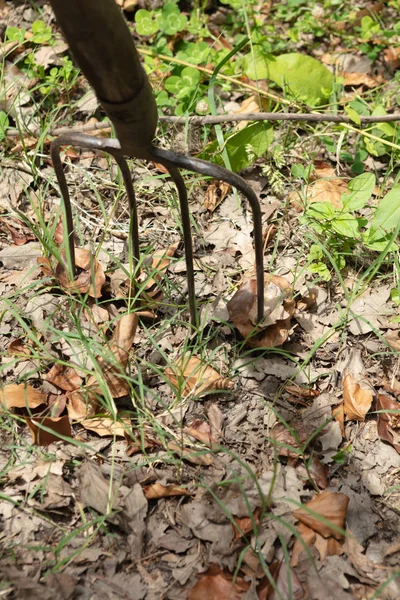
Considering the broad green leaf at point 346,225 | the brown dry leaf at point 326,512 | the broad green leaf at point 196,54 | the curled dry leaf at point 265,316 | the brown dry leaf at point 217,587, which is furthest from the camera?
the broad green leaf at point 196,54

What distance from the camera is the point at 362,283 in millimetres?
Result: 2039

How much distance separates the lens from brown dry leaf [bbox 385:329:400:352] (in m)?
1.87

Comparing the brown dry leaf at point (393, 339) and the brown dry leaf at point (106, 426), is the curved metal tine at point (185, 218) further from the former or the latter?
the brown dry leaf at point (393, 339)

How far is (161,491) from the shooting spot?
1540 mm

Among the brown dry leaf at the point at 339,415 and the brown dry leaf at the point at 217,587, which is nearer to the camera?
the brown dry leaf at the point at 217,587

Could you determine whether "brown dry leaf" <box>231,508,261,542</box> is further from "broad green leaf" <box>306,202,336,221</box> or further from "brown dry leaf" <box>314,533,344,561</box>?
"broad green leaf" <box>306,202,336,221</box>

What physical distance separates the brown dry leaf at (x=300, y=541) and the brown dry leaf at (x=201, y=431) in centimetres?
32

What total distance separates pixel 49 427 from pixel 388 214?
4.32ft

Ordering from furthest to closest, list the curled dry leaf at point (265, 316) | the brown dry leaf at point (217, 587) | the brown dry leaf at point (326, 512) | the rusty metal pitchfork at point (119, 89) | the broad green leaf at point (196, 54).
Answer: the broad green leaf at point (196, 54), the curled dry leaf at point (265, 316), the brown dry leaf at point (326, 512), the brown dry leaf at point (217, 587), the rusty metal pitchfork at point (119, 89)

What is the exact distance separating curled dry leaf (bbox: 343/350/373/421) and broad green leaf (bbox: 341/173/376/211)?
1.77 ft

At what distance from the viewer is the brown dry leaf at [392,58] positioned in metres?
2.70

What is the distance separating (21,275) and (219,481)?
1002 mm

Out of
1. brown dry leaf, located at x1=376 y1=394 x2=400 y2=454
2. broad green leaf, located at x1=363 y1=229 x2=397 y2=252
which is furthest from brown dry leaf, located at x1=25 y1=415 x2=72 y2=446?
broad green leaf, located at x1=363 y1=229 x2=397 y2=252

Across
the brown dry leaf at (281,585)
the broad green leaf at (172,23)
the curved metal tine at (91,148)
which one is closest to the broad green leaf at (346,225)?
the curved metal tine at (91,148)
